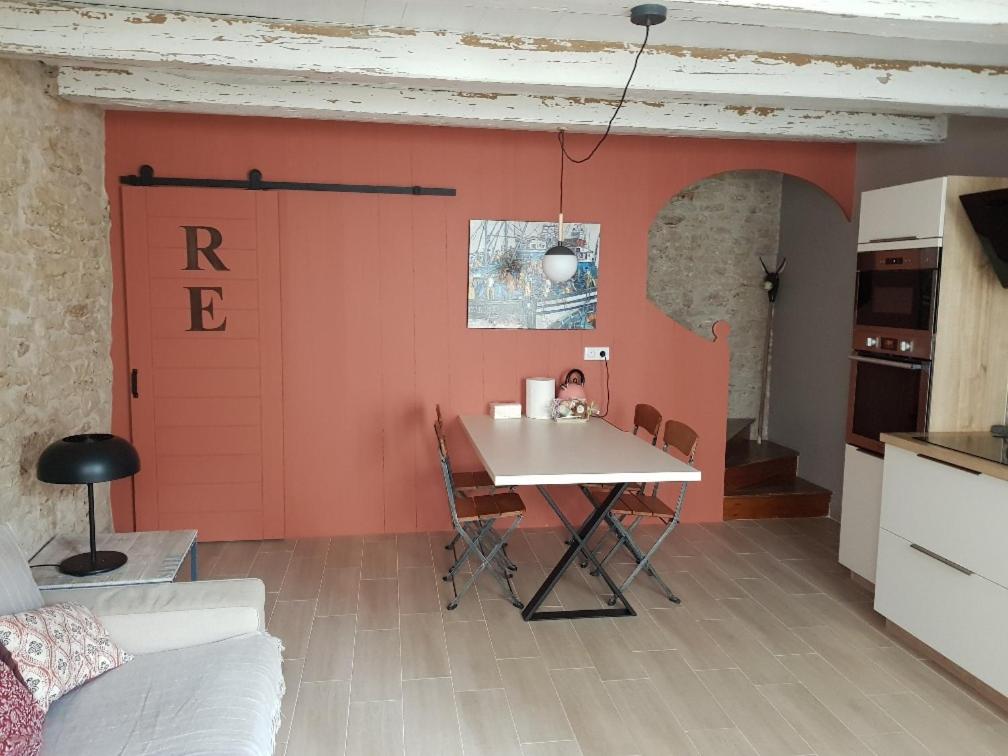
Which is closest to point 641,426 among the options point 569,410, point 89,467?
point 569,410

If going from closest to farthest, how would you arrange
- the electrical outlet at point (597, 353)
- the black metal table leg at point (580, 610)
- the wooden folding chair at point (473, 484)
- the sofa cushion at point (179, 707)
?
the sofa cushion at point (179, 707)
the black metal table leg at point (580, 610)
the wooden folding chair at point (473, 484)
the electrical outlet at point (597, 353)

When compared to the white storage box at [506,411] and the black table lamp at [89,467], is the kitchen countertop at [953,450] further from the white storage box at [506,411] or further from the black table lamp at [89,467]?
the black table lamp at [89,467]

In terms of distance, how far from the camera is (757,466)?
526 centimetres

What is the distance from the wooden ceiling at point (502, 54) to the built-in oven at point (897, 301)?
72 cm

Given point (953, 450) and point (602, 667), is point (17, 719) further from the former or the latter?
point (953, 450)

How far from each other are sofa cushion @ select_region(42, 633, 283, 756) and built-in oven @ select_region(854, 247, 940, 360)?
3.05 meters

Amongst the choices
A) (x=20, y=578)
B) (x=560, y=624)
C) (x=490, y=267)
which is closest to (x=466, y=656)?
(x=560, y=624)

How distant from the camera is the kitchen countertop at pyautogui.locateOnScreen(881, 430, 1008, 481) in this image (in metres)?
2.77

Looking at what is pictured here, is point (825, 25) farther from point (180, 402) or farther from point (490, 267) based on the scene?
point (180, 402)

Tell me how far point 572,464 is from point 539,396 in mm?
1229

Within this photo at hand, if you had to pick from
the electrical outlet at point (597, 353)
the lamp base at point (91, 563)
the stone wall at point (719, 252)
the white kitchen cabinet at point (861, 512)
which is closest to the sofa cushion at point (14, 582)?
the lamp base at point (91, 563)

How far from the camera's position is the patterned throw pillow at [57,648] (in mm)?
1993

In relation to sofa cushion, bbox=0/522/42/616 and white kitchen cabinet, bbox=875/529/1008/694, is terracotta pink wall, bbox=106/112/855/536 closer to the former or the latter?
white kitchen cabinet, bbox=875/529/1008/694

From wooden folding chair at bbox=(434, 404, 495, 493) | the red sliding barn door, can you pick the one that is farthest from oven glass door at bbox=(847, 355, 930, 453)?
the red sliding barn door
